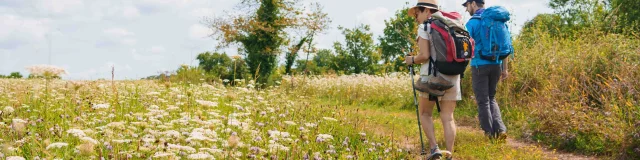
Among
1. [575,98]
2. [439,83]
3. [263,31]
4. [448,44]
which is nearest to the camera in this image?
[448,44]

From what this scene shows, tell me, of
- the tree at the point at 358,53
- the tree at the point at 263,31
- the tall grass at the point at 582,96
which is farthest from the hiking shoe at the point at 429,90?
the tree at the point at 358,53

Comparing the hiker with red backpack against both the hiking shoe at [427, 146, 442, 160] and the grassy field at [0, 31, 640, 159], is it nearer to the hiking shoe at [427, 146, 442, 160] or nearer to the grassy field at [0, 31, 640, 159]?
the hiking shoe at [427, 146, 442, 160]

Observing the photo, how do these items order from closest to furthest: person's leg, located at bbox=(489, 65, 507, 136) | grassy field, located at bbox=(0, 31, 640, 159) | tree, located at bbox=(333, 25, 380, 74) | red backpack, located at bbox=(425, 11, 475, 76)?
grassy field, located at bbox=(0, 31, 640, 159) → red backpack, located at bbox=(425, 11, 475, 76) → person's leg, located at bbox=(489, 65, 507, 136) → tree, located at bbox=(333, 25, 380, 74)

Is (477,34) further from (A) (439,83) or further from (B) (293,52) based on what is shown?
(B) (293,52)

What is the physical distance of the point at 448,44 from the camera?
184 inches

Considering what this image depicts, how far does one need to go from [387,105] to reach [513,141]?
6.20 metres

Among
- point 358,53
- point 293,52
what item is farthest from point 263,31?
point 358,53

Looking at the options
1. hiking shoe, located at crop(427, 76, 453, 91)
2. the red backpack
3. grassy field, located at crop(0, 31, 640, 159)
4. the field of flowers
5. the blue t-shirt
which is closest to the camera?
the field of flowers

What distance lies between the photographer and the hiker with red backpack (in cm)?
468

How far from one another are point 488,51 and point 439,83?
1.87 meters

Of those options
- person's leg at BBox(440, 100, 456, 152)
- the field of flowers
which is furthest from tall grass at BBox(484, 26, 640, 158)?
the field of flowers

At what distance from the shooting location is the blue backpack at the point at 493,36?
6336 millimetres

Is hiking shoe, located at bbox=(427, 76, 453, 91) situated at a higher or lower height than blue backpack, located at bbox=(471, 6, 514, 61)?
lower

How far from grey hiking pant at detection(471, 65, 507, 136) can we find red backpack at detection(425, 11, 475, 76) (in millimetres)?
1794
